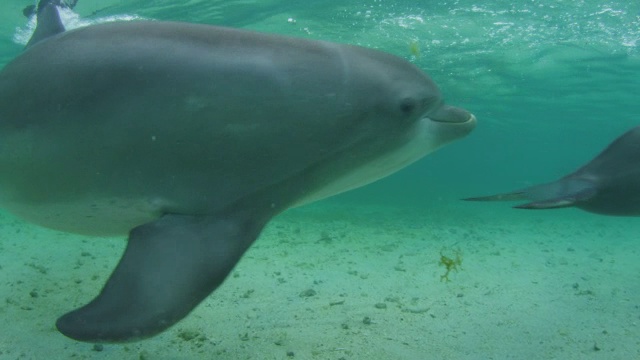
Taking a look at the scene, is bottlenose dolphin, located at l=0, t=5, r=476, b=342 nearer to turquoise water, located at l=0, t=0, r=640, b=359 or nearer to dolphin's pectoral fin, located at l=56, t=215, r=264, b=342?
dolphin's pectoral fin, located at l=56, t=215, r=264, b=342

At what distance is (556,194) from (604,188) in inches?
19.3

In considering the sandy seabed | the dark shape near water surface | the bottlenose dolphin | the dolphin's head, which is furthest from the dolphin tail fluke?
the sandy seabed

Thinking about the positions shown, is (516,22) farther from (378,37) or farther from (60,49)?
(60,49)

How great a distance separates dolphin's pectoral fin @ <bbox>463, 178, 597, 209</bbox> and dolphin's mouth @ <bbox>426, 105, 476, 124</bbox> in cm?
73

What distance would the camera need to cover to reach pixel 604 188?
3.99 m

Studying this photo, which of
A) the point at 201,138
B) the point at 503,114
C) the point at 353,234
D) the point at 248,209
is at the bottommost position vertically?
the point at 503,114

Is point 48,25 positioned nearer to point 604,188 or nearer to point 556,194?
point 556,194

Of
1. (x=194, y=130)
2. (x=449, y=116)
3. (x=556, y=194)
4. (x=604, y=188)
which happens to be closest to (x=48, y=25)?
(x=194, y=130)

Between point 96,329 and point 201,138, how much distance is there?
3.52 feet

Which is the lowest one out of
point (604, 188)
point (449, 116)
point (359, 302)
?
point (359, 302)

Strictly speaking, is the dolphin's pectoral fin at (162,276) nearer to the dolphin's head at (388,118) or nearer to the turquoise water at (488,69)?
the dolphin's head at (388,118)

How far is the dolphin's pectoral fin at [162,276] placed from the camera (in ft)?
7.54

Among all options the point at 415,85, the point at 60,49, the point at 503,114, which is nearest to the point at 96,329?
the point at 60,49

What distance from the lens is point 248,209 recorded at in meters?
2.70
